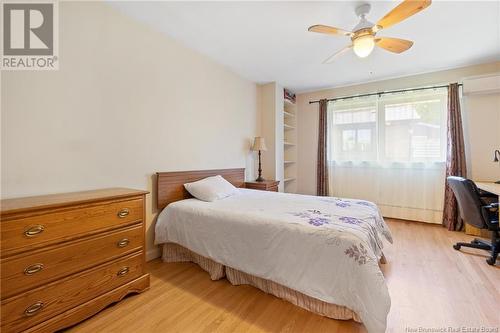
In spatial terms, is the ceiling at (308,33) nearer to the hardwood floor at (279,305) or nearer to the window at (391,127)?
the window at (391,127)

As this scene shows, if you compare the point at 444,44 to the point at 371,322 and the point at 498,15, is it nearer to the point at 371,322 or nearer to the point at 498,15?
the point at 498,15

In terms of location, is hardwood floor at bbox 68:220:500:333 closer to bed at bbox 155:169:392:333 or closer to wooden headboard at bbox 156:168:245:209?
bed at bbox 155:169:392:333

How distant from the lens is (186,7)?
2.03m

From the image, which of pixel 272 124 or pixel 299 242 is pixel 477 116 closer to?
pixel 272 124

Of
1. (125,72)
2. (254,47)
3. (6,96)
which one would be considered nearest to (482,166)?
(254,47)

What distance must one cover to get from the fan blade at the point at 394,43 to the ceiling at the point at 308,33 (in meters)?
0.28

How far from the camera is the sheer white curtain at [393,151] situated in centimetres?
348

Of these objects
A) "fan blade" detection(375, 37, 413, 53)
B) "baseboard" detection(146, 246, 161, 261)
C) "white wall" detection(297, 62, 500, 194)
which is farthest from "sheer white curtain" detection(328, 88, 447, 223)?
"baseboard" detection(146, 246, 161, 261)

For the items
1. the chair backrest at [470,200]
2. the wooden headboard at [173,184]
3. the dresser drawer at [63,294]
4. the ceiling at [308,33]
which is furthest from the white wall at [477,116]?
the dresser drawer at [63,294]

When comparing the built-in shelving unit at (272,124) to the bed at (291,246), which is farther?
the built-in shelving unit at (272,124)

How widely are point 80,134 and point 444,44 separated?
13.5ft

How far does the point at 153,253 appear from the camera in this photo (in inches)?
95.7

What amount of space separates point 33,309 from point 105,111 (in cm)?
153

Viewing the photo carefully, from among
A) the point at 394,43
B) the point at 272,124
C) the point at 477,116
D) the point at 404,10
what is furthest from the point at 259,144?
the point at 477,116
